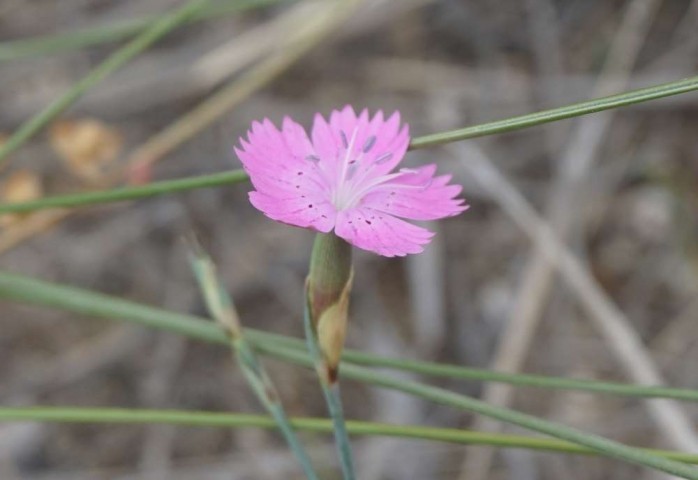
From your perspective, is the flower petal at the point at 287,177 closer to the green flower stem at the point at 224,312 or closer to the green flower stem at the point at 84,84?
the green flower stem at the point at 224,312

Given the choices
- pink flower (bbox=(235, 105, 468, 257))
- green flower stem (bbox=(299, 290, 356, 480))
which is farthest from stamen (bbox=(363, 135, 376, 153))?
green flower stem (bbox=(299, 290, 356, 480))

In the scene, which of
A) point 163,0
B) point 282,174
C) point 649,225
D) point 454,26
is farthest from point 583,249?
point 282,174

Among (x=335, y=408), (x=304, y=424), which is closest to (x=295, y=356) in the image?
(x=304, y=424)

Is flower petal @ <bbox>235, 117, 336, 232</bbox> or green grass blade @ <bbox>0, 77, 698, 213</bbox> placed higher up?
green grass blade @ <bbox>0, 77, 698, 213</bbox>

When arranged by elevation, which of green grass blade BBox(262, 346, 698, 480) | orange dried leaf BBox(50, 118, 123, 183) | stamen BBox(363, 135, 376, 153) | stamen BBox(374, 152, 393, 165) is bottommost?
green grass blade BBox(262, 346, 698, 480)

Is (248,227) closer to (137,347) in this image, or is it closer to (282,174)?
(137,347)

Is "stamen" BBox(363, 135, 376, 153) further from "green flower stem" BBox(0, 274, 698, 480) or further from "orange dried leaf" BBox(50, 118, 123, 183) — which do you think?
"orange dried leaf" BBox(50, 118, 123, 183)

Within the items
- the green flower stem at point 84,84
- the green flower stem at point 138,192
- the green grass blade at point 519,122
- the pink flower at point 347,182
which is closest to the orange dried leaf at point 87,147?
the green flower stem at point 84,84

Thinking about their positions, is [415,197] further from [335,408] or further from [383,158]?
[335,408]
